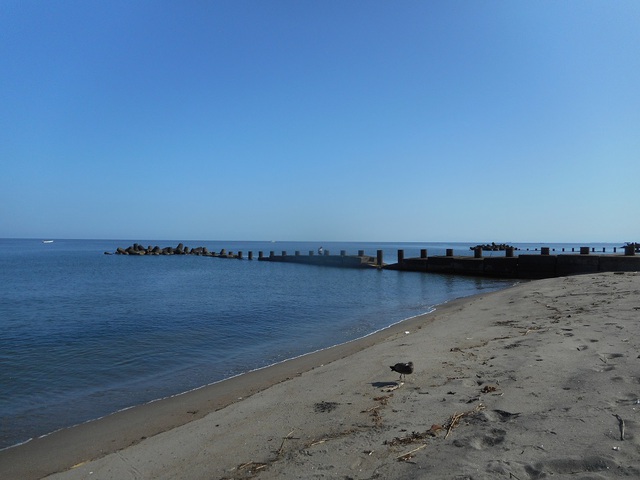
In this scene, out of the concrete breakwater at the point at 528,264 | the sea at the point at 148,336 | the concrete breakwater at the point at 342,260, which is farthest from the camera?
the concrete breakwater at the point at 342,260

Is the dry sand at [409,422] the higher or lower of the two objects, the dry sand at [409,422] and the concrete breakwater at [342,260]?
the lower

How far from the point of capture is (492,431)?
4.16 metres

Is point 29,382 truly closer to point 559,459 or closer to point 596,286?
point 559,459

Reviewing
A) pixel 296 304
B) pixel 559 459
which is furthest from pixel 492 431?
pixel 296 304

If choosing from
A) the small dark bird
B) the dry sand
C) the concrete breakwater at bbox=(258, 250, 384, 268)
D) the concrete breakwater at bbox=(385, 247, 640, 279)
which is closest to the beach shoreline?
the dry sand

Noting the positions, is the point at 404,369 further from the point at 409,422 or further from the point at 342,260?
the point at 342,260

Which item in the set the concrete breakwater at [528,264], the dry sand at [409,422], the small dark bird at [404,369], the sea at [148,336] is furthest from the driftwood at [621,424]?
the concrete breakwater at [528,264]

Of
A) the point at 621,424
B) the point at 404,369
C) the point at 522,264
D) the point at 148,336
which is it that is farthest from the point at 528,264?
the point at 621,424

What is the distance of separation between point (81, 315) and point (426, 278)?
23708 millimetres

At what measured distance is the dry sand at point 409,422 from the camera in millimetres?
3715

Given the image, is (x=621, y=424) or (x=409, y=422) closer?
(x=621, y=424)

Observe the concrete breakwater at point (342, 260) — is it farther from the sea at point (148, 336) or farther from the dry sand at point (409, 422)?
the dry sand at point (409, 422)

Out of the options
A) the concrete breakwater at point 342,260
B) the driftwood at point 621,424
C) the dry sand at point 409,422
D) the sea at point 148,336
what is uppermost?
the concrete breakwater at point 342,260

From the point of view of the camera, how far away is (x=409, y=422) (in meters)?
4.71
